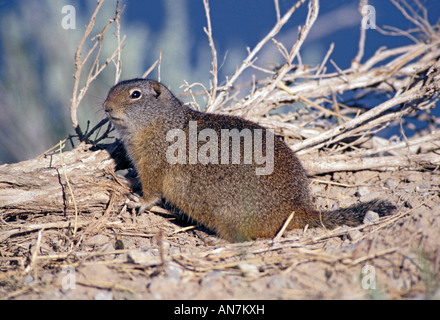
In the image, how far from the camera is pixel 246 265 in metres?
2.67

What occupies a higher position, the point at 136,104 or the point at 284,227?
the point at 136,104

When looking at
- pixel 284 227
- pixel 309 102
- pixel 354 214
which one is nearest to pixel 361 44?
pixel 309 102

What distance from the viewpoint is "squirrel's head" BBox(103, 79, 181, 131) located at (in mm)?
3840

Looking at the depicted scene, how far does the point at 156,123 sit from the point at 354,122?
2.35 m

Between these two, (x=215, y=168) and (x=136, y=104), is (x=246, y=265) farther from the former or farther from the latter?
(x=136, y=104)

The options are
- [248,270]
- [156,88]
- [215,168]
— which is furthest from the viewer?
[156,88]

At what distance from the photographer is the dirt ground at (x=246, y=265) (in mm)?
2336

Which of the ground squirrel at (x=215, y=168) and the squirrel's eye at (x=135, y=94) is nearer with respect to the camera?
the ground squirrel at (x=215, y=168)

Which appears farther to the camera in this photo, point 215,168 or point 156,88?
point 156,88

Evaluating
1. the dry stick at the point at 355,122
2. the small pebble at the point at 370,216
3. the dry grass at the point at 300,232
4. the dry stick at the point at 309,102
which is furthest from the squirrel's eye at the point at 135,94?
the small pebble at the point at 370,216

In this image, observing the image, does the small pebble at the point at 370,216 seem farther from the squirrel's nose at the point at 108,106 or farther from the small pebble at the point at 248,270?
the squirrel's nose at the point at 108,106

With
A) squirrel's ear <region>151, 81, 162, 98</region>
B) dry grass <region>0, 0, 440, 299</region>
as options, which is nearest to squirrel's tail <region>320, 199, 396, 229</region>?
dry grass <region>0, 0, 440, 299</region>

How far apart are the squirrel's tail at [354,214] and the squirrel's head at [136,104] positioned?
1.99m

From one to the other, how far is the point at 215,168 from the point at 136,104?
1.13 meters
